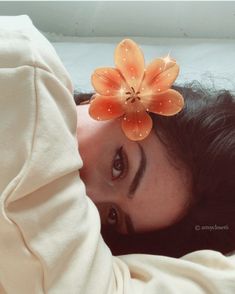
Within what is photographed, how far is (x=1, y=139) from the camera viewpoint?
743 mm

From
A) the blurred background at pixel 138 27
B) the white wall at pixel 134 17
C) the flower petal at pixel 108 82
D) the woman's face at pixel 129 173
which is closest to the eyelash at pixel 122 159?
the woman's face at pixel 129 173

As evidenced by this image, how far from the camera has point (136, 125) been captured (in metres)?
0.96

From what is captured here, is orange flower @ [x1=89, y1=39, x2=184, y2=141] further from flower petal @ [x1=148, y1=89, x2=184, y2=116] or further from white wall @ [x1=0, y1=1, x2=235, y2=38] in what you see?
white wall @ [x1=0, y1=1, x2=235, y2=38]

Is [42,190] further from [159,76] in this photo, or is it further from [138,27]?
[138,27]

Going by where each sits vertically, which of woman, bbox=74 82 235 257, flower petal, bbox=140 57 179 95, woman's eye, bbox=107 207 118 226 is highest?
flower petal, bbox=140 57 179 95

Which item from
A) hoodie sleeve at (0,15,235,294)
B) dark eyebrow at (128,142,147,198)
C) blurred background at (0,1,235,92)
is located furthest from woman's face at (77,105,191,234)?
blurred background at (0,1,235,92)

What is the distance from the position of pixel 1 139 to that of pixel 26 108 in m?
0.05

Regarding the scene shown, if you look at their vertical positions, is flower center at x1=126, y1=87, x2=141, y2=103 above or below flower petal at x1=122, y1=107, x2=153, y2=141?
above

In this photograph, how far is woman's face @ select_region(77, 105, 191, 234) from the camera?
97 centimetres

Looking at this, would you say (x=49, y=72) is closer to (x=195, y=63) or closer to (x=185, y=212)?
(x=185, y=212)

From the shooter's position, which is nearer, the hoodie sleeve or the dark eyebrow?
the hoodie sleeve

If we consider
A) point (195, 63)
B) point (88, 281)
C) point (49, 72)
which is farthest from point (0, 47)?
point (195, 63)

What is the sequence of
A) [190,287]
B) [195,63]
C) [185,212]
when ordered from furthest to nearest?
[195,63] < [185,212] < [190,287]

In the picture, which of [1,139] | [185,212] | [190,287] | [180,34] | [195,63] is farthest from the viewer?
[180,34]
